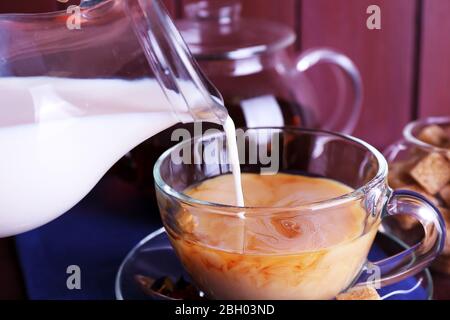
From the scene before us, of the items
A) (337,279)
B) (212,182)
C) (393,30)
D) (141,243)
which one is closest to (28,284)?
(141,243)

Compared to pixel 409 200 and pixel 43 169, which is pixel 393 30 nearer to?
pixel 409 200

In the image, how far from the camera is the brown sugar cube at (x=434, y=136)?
947 mm

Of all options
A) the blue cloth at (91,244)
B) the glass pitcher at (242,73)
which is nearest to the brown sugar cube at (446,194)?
the blue cloth at (91,244)

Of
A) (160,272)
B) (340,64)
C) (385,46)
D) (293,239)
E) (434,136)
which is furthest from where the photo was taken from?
(385,46)

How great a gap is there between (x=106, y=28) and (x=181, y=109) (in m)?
0.12

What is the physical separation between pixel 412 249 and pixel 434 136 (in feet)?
0.84

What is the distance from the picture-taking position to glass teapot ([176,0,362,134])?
977 millimetres

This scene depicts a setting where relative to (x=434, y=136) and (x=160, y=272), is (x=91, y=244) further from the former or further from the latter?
(x=434, y=136)

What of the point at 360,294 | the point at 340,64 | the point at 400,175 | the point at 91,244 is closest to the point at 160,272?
the point at 91,244

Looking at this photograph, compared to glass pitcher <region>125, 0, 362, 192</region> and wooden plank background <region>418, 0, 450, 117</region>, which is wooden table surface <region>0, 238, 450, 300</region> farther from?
wooden plank background <region>418, 0, 450, 117</region>

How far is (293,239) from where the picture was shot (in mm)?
666

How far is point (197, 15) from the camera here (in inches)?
42.2

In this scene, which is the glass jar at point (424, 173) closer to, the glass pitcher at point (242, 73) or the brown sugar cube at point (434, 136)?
the brown sugar cube at point (434, 136)

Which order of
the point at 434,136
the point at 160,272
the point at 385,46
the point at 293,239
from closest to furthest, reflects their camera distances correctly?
the point at 293,239 < the point at 160,272 < the point at 434,136 < the point at 385,46
